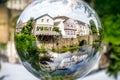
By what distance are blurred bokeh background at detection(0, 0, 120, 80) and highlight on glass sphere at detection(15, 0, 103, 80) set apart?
17.5 ft

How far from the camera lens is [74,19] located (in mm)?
5680

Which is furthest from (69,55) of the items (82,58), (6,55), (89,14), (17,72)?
(6,55)

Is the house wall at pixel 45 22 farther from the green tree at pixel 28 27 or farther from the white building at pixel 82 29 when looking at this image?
the white building at pixel 82 29

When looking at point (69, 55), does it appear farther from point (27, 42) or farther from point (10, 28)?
point (10, 28)

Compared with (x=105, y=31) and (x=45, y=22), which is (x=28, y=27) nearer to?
(x=45, y=22)

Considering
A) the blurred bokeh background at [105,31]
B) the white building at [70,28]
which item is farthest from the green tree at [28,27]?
the blurred bokeh background at [105,31]

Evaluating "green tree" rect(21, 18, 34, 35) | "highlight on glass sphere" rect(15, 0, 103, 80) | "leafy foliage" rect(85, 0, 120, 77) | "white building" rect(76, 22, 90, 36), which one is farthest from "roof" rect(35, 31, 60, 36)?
"leafy foliage" rect(85, 0, 120, 77)

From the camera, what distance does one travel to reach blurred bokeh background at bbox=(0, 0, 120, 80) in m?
11.8

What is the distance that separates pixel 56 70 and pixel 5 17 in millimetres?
7216

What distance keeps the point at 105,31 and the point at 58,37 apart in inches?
249

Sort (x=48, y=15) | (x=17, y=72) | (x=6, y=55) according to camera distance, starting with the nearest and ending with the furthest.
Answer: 1. (x=48, y=15)
2. (x=17, y=72)
3. (x=6, y=55)

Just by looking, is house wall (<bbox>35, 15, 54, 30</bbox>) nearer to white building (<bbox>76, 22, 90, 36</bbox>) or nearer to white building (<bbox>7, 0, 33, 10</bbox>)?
white building (<bbox>76, 22, 90, 36</bbox>)

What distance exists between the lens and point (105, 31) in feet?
38.9

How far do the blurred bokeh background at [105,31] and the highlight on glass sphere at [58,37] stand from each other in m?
5.33
